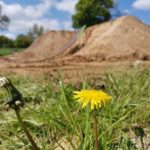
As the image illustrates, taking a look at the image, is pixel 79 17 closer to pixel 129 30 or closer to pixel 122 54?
pixel 129 30

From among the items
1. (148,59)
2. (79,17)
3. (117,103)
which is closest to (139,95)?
(117,103)

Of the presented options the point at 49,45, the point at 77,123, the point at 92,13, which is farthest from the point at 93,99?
the point at 92,13

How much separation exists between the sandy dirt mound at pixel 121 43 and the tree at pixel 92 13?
→ 63.4ft

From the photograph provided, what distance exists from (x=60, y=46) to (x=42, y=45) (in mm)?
1610

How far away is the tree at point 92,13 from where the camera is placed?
44.1 m

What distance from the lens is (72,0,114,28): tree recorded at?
4406 cm

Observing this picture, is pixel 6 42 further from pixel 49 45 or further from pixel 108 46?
pixel 108 46

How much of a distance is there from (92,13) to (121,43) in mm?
24684

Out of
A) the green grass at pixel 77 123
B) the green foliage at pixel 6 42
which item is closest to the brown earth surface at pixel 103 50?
the green grass at pixel 77 123

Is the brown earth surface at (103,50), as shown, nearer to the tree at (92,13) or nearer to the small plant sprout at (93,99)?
the small plant sprout at (93,99)

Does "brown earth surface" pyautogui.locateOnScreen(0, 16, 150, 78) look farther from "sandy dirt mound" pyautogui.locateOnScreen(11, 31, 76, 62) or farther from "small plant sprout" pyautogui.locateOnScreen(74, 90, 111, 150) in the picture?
"small plant sprout" pyautogui.locateOnScreen(74, 90, 111, 150)

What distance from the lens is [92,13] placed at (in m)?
44.6

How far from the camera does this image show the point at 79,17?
44406mm

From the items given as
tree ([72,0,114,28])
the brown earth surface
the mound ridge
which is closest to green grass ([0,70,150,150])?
the brown earth surface
